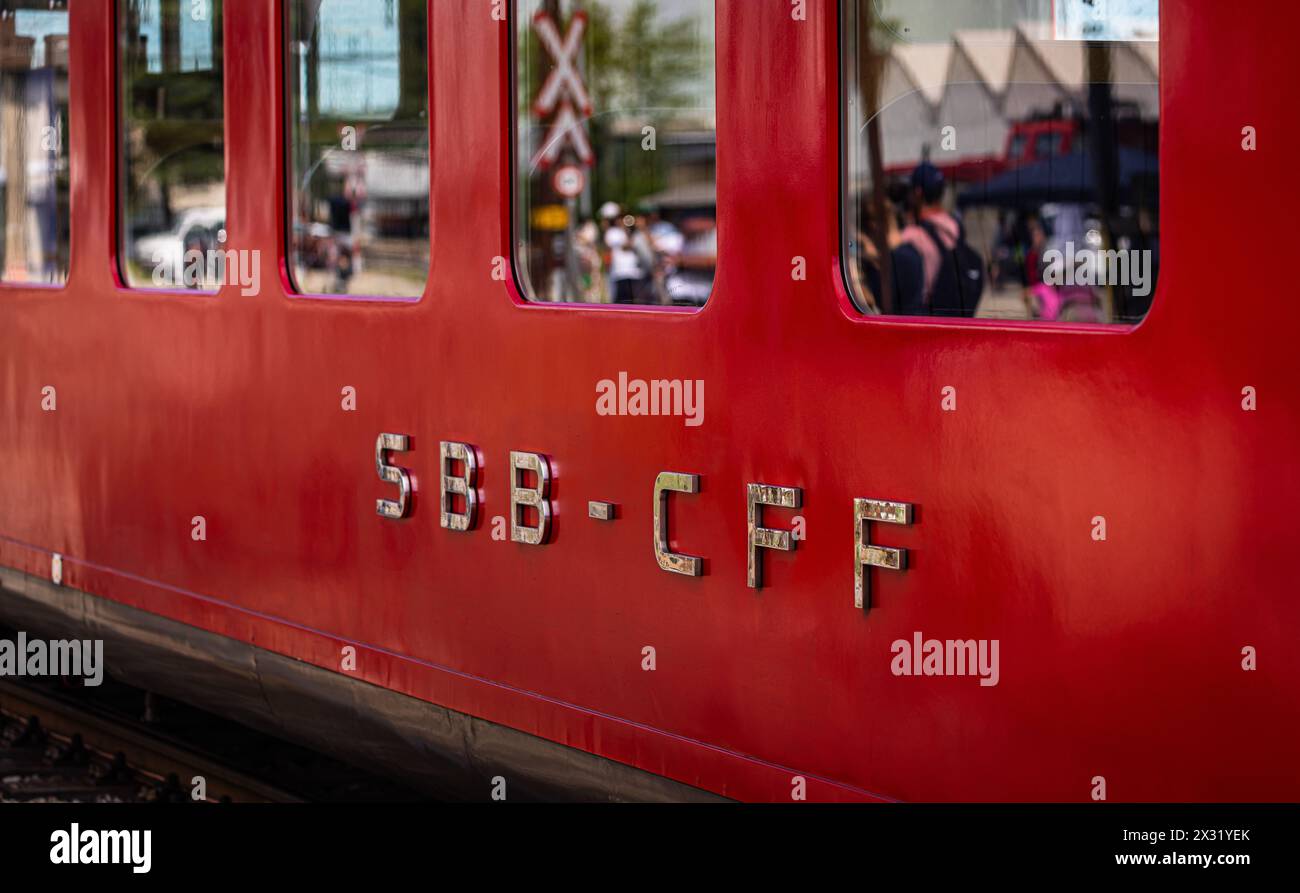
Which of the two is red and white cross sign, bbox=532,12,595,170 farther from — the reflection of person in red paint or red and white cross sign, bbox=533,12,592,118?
the reflection of person in red paint

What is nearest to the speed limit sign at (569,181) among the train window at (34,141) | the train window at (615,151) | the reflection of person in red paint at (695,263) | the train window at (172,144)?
the train window at (615,151)

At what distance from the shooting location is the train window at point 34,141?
17.0ft

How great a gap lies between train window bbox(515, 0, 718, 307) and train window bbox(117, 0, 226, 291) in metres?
1.28

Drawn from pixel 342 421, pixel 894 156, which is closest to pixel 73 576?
pixel 342 421

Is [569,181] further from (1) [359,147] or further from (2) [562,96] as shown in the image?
(1) [359,147]

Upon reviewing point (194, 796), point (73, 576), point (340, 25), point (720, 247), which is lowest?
point (194, 796)

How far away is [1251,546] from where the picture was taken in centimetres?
223

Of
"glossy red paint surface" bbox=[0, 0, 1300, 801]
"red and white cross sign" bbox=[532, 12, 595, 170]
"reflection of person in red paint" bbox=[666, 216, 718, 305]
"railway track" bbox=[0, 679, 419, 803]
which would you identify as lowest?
"railway track" bbox=[0, 679, 419, 803]

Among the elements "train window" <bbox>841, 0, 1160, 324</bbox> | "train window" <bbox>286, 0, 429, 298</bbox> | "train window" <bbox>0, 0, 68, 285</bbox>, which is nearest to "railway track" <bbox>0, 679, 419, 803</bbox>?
"train window" <bbox>0, 0, 68, 285</bbox>

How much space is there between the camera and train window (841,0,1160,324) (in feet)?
7.85

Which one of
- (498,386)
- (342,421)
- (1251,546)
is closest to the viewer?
(1251,546)
